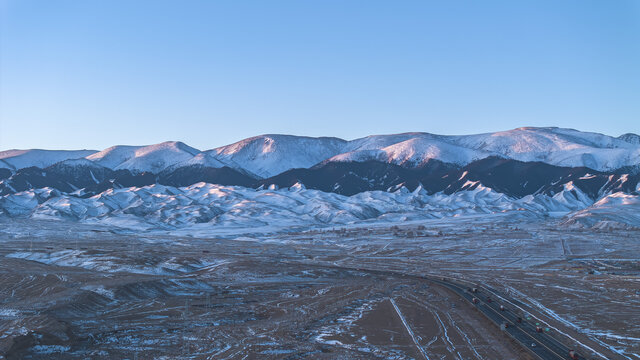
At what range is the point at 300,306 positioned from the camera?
7169 centimetres

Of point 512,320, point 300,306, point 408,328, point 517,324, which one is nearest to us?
point 408,328

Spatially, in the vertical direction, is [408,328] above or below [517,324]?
below

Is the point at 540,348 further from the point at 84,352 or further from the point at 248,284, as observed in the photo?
the point at 248,284

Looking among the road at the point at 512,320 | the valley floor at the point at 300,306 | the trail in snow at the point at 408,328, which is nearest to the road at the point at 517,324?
the road at the point at 512,320

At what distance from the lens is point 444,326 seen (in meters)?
59.9

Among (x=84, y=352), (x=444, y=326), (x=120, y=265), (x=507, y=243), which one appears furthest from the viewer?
(x=507, y=243)

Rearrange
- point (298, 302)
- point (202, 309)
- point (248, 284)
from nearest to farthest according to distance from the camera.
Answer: point (202, 309), point (298, 302), point (248, 284)

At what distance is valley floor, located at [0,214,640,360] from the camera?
166 ft

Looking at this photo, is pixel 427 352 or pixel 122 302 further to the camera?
pixel 122 302

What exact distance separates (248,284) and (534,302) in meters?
43.7

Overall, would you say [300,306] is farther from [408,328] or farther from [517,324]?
[517,324]

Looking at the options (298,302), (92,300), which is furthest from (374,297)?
(92,300)

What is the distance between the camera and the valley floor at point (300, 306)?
50688mm

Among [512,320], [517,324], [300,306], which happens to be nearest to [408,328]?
[517,324]
